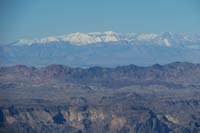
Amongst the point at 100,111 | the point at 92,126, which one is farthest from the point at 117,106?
the point at 92,126

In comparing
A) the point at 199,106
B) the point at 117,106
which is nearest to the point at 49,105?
the point at 117,106

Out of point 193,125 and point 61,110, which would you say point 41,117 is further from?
point 193,125

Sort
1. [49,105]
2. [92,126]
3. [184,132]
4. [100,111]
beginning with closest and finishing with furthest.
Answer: [184,132]
[92,126]
[100,111]
[49,105]

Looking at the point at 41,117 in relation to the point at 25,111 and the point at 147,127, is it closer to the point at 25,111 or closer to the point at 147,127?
the point at 25,111

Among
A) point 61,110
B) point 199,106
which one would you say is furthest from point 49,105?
point 199,106

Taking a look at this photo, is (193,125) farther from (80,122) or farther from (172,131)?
(80,122)

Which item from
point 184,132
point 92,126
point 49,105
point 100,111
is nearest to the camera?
point 184,132

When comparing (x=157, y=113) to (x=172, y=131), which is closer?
(x=172, y=131)

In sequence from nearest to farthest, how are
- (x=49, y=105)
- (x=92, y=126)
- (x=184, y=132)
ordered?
(x=184, y=132) < (x=92, y=126) < (x=49, y=105)
